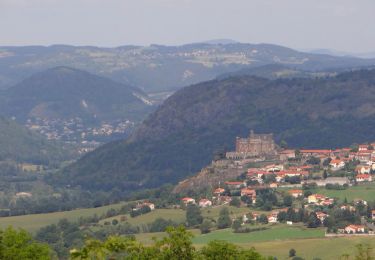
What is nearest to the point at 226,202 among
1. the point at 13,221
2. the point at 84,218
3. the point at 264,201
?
the point at 264,201

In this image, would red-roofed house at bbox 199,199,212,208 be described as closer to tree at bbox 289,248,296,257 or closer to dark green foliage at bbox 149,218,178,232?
dark green foliage at bbox 149,218,178,232

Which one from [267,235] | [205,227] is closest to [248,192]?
[205,227]

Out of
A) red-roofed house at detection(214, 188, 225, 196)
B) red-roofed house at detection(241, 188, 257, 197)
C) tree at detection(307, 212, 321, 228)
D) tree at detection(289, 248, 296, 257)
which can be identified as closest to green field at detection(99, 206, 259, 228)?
red-roofed house at detection(241, 188, 257, 197)

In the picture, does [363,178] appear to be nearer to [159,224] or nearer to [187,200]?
[187,200]

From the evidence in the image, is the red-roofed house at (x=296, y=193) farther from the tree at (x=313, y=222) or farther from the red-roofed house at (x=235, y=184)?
the tree at (x=313, y=222)

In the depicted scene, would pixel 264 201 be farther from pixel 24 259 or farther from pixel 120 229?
pixel 24 259

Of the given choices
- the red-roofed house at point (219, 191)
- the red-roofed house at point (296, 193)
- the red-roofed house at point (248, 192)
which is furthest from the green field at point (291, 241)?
the red-roofed house at point (219, 191)
